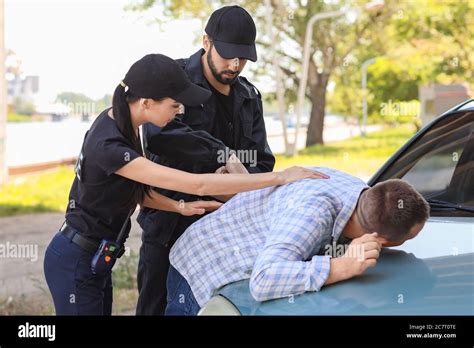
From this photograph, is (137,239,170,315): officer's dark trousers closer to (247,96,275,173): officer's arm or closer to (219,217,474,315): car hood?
(247,96,275,173): officer's arm

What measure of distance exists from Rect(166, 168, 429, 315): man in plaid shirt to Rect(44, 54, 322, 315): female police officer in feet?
0.40

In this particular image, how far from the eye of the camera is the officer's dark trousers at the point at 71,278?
285 centimetres

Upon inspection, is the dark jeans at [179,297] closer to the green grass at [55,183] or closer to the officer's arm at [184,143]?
the officer's arm at [184,143]

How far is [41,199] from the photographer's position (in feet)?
40.1

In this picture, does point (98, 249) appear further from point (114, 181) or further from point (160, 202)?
point (160, 202)

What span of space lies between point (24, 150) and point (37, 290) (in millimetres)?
15745

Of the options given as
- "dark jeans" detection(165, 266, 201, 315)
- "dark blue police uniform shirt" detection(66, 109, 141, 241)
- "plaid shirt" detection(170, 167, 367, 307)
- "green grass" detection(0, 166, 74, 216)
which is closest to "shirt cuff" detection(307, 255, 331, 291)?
"plaid shirt" detection(170, 167, 367, 307)

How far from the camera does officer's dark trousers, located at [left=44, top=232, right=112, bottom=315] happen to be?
285 cm

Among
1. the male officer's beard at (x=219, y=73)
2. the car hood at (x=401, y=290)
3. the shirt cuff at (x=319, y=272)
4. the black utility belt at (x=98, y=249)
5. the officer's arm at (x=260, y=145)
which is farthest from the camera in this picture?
the officer's arm at (x=260, y=145)

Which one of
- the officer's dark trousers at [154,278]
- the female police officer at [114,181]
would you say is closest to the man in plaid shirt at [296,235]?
the female police officer at [114,181]

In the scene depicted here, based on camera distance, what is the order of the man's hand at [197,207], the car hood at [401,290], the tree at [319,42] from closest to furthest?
the car hood at [401,290]
the man's hand at [197,207]
the tree at [319,42]

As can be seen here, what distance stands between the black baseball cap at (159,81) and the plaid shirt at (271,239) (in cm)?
44

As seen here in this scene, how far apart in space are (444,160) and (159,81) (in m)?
1.88
